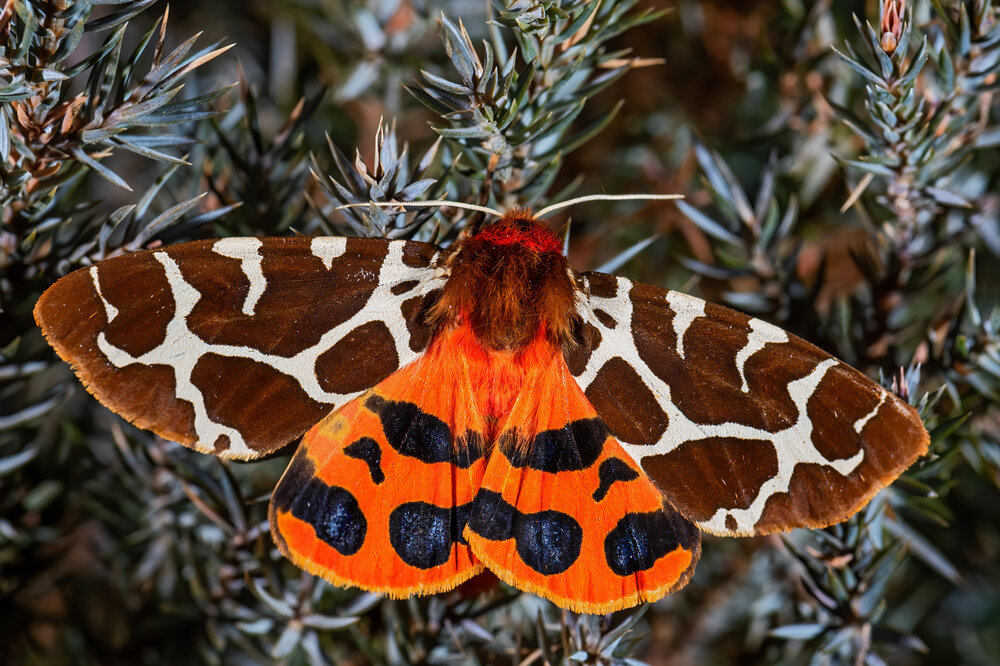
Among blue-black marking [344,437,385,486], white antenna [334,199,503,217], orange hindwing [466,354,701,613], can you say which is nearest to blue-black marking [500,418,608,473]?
orange hindwing [466,354,701,613]

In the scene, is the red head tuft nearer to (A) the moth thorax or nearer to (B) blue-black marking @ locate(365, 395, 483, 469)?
(A) the moth thorax

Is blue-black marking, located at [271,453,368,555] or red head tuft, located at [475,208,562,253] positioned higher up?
red head tuft, located at [475,208,562,253]

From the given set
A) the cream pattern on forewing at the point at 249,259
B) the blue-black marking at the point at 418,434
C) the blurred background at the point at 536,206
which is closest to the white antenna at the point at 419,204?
the blurred background at the point at 536,206

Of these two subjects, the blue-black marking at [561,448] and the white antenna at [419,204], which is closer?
the white antenna at [419,204]

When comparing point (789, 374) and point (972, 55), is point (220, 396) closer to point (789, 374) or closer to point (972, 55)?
point (789, 374)

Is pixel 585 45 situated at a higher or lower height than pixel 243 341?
higher

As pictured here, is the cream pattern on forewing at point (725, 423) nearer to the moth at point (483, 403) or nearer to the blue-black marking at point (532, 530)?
the moth at point (483, 403)

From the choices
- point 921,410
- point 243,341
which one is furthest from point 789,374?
point 243,341
